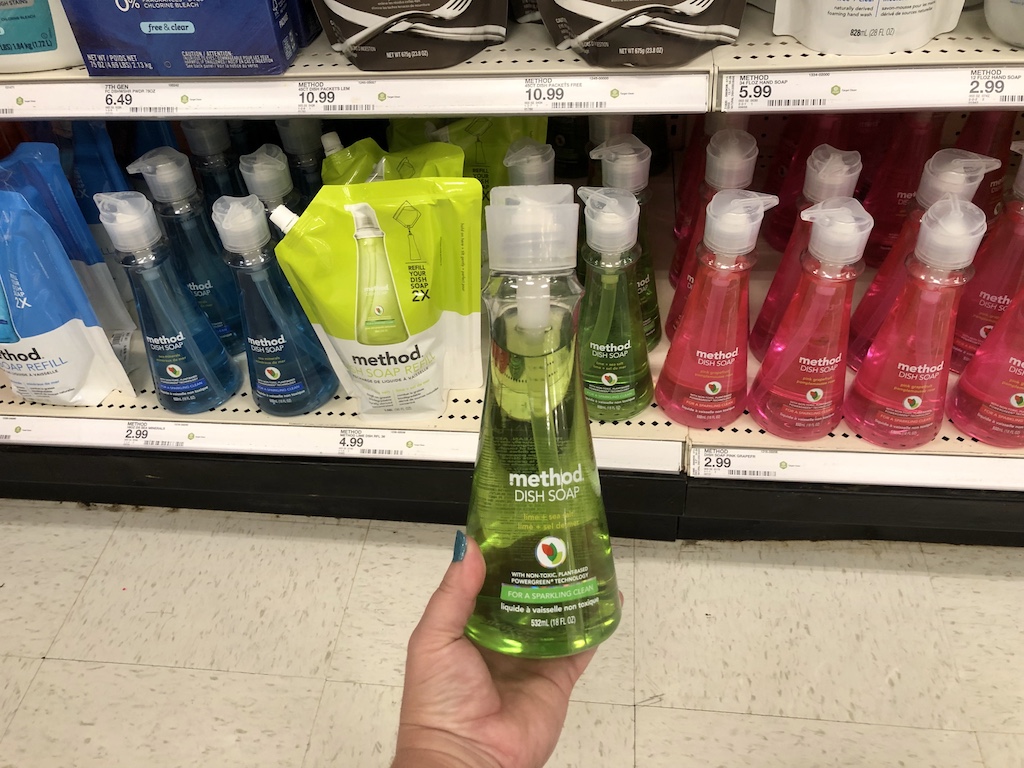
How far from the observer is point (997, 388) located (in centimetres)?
93

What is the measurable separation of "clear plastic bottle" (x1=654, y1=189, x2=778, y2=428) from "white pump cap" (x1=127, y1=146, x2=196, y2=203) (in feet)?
2.24

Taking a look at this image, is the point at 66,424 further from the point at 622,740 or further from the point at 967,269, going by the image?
the point at 967,269

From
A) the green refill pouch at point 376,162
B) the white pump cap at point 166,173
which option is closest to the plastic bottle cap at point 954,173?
the green refill pouch at point 376,162

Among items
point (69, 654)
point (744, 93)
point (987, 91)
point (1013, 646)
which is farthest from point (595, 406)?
point (69, 654)

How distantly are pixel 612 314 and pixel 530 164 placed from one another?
21 centimetres

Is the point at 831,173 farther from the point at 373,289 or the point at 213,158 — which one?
the point at 213,158

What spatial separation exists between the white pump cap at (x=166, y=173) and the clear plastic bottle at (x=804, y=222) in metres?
0.80

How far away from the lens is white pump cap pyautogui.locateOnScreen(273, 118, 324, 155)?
3.51ft

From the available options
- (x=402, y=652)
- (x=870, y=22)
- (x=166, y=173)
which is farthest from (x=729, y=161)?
(x=402, y=652)

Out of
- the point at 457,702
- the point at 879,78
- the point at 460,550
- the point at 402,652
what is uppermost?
the point at 879,78

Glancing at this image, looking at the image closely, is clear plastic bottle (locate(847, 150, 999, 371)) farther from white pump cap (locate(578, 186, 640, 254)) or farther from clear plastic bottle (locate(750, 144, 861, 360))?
white pump cap (locate(578, 186, 640, 254))

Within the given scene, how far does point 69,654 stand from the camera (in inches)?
45.3

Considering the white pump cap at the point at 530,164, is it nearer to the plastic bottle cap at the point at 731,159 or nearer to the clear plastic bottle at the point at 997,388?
the plastic bottle cap at the point at 731,159

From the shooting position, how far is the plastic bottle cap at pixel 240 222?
0.90 metres
